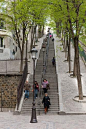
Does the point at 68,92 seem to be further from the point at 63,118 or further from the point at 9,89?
the point at 63,118

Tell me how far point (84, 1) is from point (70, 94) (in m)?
7.15

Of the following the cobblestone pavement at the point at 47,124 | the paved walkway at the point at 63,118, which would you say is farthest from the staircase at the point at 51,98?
the cobblestone pavement at the point at 47,124

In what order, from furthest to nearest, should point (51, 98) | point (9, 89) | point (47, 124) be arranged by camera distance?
point (9, 89)
point (51, 98)
point (47, 124)

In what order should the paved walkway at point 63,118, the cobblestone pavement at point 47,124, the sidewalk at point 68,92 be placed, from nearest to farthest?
the cobblestone pavement at point 47,124 → the paved walkway at point 63,118 → the sidewalk at point 68,92

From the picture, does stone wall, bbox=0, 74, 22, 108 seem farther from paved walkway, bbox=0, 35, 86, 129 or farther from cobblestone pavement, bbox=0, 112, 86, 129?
cobblestone pavement, bbox=0, 112, 86, 129

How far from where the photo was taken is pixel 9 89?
2298 cm

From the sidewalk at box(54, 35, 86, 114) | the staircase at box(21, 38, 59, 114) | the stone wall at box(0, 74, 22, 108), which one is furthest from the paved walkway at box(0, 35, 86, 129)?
the stone wall at box(0, 74, 22, 108)

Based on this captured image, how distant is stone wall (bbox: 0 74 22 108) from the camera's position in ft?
74.6

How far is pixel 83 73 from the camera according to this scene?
90.6 ft

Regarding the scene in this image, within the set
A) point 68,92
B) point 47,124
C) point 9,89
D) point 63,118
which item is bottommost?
point 63,118

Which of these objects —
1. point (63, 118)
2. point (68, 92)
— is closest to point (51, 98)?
point (68, 92)

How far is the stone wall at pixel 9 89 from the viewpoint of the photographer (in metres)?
22.7

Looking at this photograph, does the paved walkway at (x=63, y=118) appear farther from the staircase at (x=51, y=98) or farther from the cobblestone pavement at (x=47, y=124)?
the staircase at (x=51, y=98)

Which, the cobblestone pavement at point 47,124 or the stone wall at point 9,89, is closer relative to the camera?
the cobblestone pavement at point 47,124
